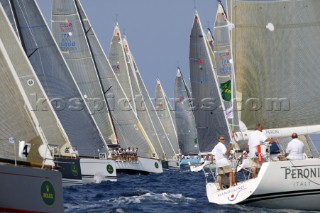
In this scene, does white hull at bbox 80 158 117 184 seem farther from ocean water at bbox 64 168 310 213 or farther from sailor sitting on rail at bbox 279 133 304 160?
sailor sitting on rail at bbox 279 133 304 160

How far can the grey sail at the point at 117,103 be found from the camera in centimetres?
4341

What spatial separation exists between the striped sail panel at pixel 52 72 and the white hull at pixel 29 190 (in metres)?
19.6

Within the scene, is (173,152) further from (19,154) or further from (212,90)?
(19,154)

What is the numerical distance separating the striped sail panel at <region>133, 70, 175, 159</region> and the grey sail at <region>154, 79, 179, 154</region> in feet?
17.9

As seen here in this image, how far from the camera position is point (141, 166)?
45.4 m

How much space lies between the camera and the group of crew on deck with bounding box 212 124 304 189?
64.1 ft

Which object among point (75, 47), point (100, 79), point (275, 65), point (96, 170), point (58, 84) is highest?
point (75, 47)

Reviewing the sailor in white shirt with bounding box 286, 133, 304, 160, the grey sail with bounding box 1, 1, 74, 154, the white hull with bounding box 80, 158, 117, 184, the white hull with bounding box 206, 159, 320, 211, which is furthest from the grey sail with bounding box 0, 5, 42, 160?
the white hull with bounding box 80, 158, 117, 184

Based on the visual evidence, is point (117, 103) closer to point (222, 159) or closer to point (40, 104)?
point (40, 104)

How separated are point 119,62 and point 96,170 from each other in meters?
21.4

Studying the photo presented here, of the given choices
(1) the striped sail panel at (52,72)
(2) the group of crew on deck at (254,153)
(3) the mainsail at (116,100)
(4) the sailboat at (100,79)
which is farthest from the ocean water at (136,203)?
(3) the mainsail at (116,100)

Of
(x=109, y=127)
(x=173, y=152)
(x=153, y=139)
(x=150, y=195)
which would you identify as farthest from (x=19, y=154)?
(x=173, y=152)

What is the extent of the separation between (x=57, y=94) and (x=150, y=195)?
958cm

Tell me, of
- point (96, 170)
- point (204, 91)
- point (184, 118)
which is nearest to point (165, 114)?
point (184, 118)
